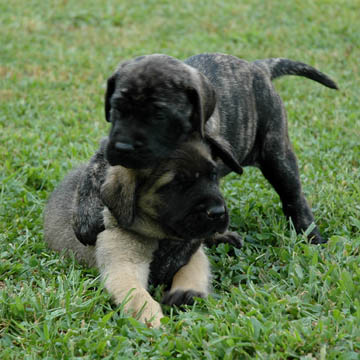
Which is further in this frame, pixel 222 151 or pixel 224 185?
pixel 224 185

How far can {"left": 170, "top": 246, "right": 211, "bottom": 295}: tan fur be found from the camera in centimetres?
409

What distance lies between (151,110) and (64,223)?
5.26 feet

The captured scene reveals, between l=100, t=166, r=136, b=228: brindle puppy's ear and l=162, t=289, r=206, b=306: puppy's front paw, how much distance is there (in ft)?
1.77

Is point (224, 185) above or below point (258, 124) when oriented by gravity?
below

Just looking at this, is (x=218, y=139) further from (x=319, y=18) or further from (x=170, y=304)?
(x=319, y=18)

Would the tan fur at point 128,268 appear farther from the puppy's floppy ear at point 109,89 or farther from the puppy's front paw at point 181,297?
the puppy's floppy ear at point 109,89

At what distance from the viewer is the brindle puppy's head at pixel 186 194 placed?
12.7 ft

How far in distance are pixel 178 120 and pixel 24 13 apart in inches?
341

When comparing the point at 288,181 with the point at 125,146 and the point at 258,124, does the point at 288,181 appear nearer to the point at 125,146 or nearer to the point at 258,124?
the point at 258,124

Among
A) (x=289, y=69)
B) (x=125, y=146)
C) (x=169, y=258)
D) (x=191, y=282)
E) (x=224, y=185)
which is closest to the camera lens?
(x=125, y=146)

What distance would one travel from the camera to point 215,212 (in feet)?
12.7

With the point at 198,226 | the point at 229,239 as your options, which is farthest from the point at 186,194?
the point at 229,239

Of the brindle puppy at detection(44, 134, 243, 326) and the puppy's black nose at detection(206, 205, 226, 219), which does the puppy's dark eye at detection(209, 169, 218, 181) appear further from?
the puppy's black nose at detection(206, 205, 226, 219)

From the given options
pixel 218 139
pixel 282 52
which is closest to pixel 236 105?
pixel 218 139
